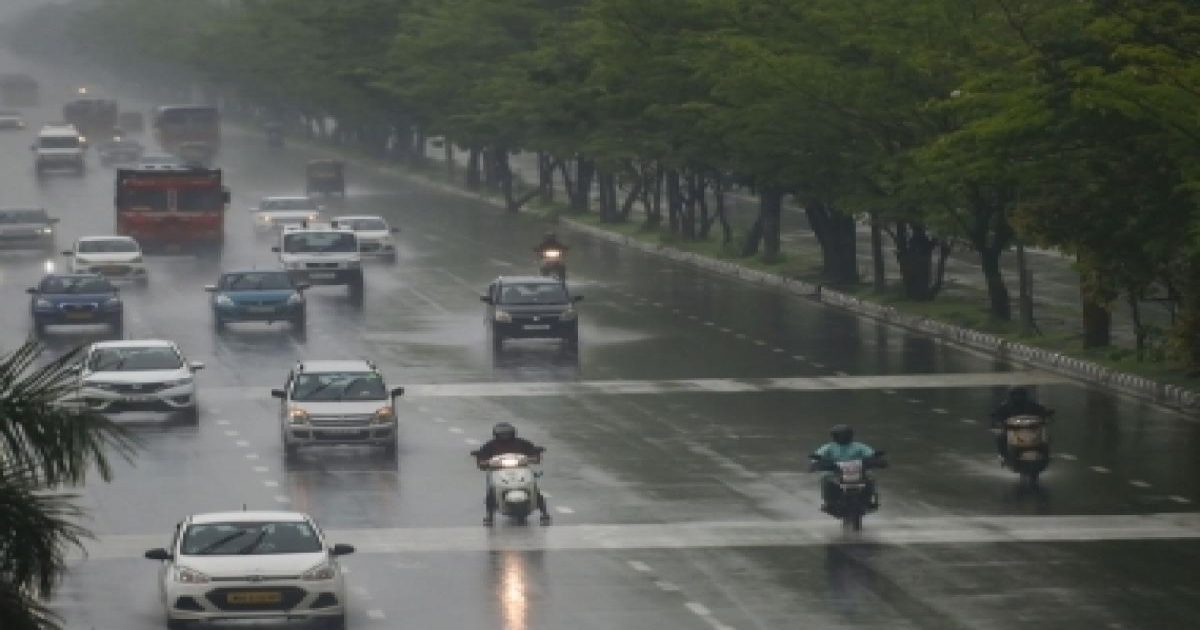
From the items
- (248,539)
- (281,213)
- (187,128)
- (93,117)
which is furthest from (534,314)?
(93,117)

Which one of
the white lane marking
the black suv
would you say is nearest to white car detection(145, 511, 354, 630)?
the white lane marking

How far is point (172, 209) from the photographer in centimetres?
8625

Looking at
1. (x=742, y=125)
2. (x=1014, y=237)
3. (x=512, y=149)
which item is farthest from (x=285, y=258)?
(x=512, y=149)

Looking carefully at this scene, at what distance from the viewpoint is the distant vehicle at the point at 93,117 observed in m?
169

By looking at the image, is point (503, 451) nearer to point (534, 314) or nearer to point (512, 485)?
point (512, 485)

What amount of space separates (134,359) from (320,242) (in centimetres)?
2709

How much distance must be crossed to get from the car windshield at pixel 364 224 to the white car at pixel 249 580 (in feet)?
198

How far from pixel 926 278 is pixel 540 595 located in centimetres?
4058

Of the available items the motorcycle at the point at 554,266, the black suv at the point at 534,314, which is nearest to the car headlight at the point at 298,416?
the black suv at the point at 534,314

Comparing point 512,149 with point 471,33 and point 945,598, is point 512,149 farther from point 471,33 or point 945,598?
point 945,598

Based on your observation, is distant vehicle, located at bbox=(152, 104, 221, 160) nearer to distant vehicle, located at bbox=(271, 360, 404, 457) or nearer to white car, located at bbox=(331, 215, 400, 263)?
white car, located at bbox=(331, 215, 400, 263)

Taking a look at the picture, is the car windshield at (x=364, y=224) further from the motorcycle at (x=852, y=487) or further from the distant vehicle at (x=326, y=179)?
the motorcycle at (x=852, y=487)

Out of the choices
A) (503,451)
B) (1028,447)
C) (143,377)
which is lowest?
(143,377)

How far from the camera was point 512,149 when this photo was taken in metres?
115
